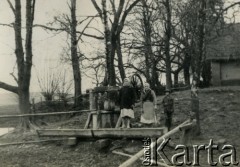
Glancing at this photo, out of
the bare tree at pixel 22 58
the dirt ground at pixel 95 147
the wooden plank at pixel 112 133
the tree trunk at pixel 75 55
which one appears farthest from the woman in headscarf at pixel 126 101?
the tree trunk at pixel 75 55

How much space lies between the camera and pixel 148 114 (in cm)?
1739

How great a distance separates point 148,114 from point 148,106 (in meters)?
0.29

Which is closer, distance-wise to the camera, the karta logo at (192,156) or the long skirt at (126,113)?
the karta logo at (192,156)

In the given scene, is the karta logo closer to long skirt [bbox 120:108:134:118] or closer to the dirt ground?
the dirt ground

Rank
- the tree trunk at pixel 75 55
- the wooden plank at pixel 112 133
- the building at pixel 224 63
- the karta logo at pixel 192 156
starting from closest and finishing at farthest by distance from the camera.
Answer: the karta logo at pixel 192 156
the wooden plank at pixel 112 133
the tree trunk at pixel 75 55
the building at pixel 224 63

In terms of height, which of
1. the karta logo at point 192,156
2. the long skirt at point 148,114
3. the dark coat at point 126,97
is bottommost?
the karta logo at point 192,156

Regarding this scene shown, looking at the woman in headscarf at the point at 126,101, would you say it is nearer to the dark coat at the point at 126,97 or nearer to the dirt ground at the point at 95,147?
the dark coat at the point at 126,97

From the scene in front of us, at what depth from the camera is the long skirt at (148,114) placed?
17312mm

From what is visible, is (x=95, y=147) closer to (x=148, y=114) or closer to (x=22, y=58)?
(x=148, y=114)

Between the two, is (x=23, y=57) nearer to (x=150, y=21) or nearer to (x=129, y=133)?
(x=129, y=133)

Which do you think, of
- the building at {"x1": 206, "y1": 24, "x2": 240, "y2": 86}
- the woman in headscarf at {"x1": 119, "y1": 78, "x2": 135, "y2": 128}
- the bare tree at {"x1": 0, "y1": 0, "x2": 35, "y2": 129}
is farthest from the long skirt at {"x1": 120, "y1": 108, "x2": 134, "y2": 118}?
the building at {"x1": 206, "y1": 24, "x2": 240, "y2": 86}

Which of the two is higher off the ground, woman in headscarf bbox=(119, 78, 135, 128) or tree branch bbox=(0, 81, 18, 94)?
tree branch bbox=(0, 81, 18, 94)

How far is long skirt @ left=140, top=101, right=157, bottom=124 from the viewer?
17.3 metres

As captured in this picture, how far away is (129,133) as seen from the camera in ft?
49.3
